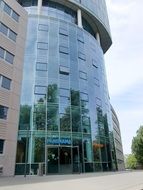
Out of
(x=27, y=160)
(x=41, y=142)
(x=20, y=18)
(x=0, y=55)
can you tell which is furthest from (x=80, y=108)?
(x=20, y=18)

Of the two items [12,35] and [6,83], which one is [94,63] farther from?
[6,83]

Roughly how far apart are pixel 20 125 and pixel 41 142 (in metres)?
3.11

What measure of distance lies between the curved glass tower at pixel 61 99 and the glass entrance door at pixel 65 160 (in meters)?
0.11

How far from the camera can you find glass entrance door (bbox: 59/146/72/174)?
27172 mm

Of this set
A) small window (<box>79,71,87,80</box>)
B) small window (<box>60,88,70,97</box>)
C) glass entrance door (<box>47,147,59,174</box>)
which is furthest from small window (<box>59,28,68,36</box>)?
glass entrance door (<box>47,147,59,174</box>)

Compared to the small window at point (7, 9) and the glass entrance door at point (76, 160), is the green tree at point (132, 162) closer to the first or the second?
the glass entrance door at point (76, 160)

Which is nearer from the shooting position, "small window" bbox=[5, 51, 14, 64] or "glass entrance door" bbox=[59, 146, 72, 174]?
"glass entrance door" bbox=[59, 146, 72, 174]

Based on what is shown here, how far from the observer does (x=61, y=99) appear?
1201 inches

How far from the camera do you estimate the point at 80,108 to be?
3159cm

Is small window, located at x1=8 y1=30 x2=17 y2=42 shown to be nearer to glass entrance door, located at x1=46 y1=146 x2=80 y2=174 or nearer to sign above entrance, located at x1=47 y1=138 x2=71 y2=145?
sign above entrance, located at x1=47 y1=138 x2=71 y2=145

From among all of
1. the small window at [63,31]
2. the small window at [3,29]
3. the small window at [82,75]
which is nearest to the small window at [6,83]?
the small window at [3,29]

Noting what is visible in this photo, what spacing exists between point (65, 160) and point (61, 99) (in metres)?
7.59

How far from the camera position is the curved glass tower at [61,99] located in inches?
1080

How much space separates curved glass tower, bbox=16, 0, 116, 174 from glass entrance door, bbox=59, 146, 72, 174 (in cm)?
11
